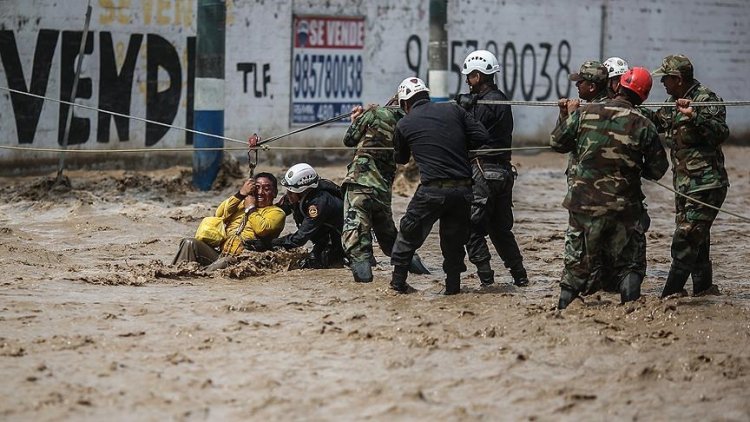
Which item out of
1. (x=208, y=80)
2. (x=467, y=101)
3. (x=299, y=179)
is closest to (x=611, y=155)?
(x=467, y=101)

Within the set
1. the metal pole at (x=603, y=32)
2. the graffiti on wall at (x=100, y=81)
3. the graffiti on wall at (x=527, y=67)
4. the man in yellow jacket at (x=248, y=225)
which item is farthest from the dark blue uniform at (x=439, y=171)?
the metal pole at (x=603, y=32)

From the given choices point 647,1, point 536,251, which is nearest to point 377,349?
point 536,251

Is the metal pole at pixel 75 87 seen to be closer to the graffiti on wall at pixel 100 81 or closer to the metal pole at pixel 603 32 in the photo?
the graffiti on wall at pixel 100 81

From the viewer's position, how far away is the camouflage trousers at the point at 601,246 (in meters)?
9.30

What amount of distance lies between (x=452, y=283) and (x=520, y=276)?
0.82 metres

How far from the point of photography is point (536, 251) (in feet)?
42.6

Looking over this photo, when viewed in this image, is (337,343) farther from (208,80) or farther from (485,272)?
(208,80)

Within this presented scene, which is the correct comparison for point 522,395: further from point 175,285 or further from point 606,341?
point 175,285

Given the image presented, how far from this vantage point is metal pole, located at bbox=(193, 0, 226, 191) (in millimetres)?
16016

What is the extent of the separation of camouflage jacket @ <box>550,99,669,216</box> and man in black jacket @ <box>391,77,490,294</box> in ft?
3.23

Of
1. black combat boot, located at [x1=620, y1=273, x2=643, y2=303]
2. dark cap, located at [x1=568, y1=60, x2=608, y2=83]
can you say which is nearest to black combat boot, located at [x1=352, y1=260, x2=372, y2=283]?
black combat boot, located at [x1=620, y1=273, x2=643, y2=303]

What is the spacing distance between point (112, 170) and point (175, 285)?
6.54 meters

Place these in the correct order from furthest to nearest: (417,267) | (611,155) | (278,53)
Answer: (278,53)
(417,267)
(611,155)

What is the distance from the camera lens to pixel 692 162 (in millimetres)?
9992
